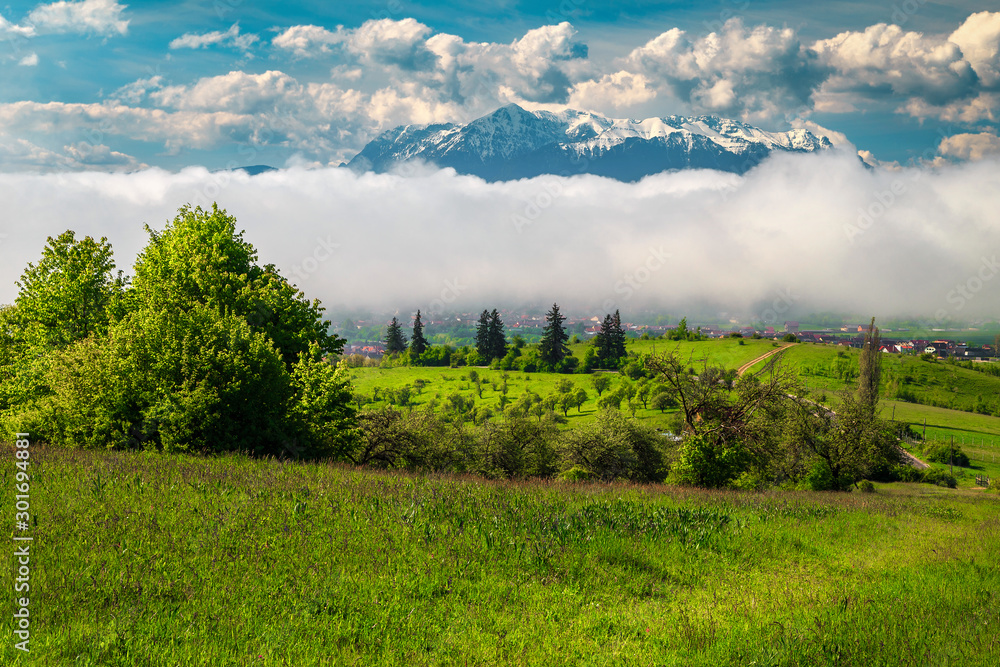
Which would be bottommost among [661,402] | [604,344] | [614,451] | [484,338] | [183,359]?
[661,402]

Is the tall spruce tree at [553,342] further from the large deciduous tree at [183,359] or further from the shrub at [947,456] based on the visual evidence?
the large deciduous tree at [183,359]

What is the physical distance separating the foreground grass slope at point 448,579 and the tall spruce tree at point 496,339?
151 metres

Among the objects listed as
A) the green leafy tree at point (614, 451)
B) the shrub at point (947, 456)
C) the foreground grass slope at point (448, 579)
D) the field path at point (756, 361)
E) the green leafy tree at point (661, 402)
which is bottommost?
the shrub at point (947, 456)

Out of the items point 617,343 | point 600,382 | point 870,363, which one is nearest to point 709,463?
point 870,363

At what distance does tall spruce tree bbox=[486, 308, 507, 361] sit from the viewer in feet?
531

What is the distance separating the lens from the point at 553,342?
154m

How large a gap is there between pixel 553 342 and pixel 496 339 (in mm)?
18500

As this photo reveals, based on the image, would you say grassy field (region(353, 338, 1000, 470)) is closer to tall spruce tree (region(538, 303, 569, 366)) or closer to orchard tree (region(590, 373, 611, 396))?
orchard tree (region(590, 373, 611, 396))

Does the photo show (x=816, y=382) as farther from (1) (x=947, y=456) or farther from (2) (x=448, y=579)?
(2) (x=448, y=579)

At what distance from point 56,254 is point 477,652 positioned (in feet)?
104

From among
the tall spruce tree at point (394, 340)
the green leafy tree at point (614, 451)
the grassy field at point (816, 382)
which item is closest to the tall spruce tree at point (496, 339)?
the grassy field at point (816, 382)

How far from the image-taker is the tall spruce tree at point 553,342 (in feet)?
500

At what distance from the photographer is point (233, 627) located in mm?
5555

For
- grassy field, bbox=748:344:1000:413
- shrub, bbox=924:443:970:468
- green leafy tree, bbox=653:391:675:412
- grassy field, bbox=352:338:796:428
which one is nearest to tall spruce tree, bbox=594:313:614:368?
grassy field, bbox=352:338:796:428
